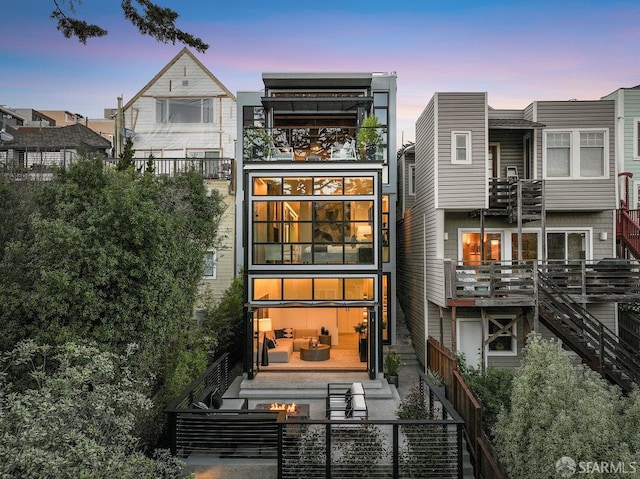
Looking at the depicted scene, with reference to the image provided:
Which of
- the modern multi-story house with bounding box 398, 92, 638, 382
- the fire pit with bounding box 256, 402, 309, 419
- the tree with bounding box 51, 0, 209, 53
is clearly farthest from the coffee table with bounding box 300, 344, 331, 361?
the tree with bounding box 51, 0, 209, 53

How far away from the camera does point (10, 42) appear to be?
10680mm

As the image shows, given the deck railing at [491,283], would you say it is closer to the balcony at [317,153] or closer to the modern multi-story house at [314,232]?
the modern multi-story house at [314,232]

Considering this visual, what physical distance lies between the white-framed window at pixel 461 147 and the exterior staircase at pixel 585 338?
420 cm

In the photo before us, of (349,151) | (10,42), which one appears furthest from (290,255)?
(10,42)

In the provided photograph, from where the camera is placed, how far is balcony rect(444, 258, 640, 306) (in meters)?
12.6

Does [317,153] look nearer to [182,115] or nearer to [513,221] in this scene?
[513,221]

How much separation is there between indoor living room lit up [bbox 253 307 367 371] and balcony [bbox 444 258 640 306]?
367 centimetres

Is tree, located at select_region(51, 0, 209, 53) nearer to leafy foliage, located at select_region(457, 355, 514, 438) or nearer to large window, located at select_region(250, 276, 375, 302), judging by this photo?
large window, located at select_region(250, 276, 375, 302)

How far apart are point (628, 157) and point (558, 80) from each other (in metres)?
6.87

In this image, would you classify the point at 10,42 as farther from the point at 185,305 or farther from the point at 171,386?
the point at 171,386

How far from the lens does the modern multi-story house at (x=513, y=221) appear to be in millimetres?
12828

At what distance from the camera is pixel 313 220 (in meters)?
13.4

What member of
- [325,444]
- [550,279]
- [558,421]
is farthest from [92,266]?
[550,279]

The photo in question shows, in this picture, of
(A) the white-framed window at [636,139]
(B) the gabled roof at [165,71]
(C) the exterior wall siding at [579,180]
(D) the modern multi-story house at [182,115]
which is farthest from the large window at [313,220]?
(A) the white-framed window at [636,139]
